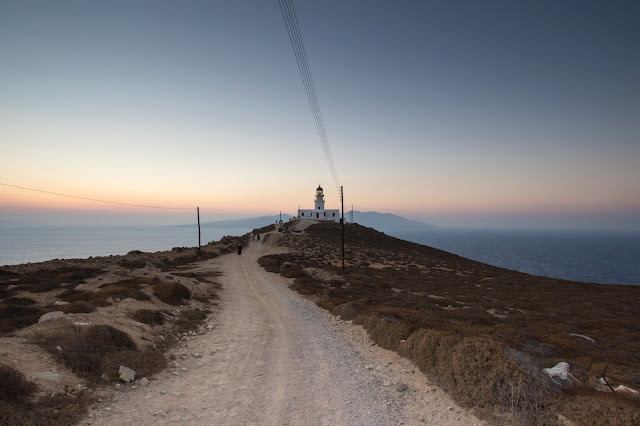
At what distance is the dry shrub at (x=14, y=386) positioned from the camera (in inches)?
283

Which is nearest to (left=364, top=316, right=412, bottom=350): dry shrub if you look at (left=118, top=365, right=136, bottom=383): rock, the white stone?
the white stone

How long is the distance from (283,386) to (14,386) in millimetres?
6859

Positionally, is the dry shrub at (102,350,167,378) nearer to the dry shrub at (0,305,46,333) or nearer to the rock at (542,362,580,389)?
the dry shrub at (0,305,46,333)

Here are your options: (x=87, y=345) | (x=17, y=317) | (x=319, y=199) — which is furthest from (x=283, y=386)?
(x=319, y=199)

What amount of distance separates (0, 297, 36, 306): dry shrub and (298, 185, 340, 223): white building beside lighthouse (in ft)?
373

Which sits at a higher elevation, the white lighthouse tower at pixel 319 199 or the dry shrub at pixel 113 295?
the white lighthouse tower at pixel 319 199

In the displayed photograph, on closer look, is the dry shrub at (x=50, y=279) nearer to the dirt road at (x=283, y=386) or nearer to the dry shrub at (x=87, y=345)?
the dry shrub at (x=87, y=345)

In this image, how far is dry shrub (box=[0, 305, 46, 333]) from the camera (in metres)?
11.1

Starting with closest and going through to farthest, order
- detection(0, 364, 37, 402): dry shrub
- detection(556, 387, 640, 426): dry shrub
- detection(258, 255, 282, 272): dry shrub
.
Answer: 1. detection(556, 387, 640, 426): dry shrub
2. detection(0, 364, 37, 402): dry shrub
3. detection(258, 255, 282, 272): dry shrub

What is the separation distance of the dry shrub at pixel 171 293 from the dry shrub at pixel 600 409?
1929cm

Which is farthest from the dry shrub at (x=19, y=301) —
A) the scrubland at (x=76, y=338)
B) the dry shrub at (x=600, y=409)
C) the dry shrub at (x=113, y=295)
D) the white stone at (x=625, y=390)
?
the white stone at (x=625, y=390)

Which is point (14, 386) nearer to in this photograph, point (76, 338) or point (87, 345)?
point (87, 345)

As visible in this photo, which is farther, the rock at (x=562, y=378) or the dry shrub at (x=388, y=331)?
the dry shrub at (x=388, y=331)

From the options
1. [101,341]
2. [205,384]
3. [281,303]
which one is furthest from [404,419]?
[281,303]
